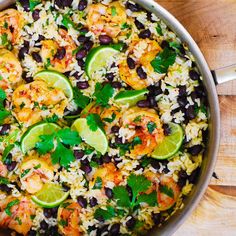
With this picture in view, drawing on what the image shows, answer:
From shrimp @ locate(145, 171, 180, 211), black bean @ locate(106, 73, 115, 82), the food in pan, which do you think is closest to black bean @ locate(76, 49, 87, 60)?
the food in pan

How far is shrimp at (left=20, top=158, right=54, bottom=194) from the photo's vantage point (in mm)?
2189

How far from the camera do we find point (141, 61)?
221 cm

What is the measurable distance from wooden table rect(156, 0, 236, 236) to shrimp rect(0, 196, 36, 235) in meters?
0.65

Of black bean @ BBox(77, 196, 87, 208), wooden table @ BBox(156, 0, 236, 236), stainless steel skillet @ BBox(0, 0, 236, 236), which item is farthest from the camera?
wooden table @ BBox(156, 0, 236, 236)

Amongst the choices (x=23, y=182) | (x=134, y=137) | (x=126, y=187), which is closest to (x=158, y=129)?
(x=134, y=137)

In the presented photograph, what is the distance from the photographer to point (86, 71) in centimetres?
224

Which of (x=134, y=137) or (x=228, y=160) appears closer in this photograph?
(x=134, y=137)

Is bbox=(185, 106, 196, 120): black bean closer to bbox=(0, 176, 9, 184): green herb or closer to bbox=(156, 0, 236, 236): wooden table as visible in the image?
bbox=(156, 0, 236, 236): wooden table

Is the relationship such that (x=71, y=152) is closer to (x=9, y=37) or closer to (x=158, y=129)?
(x=158, y=129)

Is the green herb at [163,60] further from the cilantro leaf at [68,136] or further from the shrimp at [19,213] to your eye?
the shrimp at [19,213]

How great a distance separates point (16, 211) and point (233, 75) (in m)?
1.03

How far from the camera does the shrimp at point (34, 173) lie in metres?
2.19

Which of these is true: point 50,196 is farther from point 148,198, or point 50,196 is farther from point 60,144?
point 148,198

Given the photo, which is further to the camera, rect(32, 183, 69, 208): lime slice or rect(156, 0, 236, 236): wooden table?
rect(156, 0, 236, 236): wooden table
